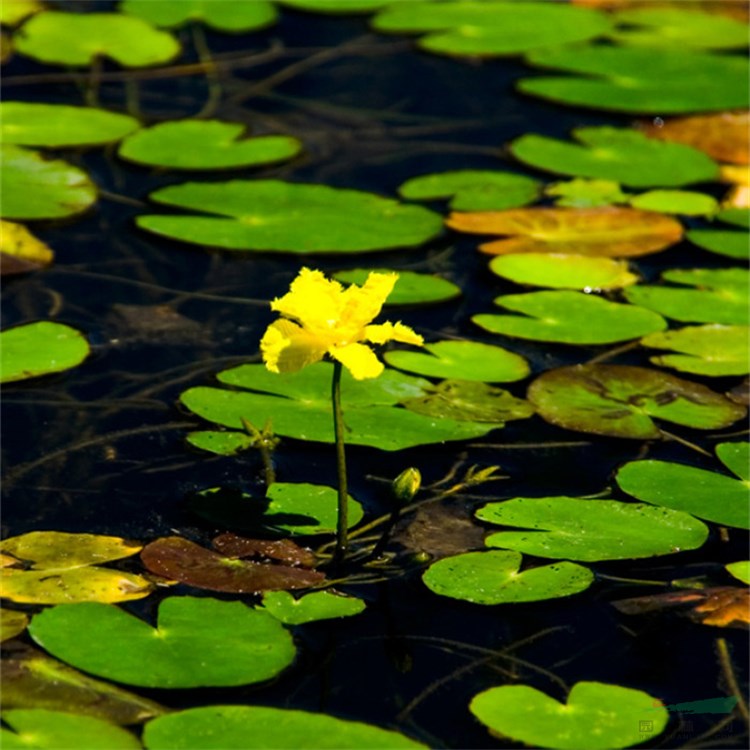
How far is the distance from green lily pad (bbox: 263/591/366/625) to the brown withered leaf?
1.95 metres

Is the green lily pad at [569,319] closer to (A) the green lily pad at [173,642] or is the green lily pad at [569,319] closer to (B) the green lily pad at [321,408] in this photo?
(B) the green lily pad at [321,408]

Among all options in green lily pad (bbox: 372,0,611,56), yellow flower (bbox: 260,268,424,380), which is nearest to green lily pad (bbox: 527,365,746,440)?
yellow flower (bbox: 260,268,424,380)

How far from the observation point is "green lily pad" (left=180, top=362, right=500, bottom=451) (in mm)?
2084

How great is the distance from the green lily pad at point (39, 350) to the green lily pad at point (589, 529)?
78 cm

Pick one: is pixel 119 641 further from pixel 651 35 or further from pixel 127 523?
pixel 651 35

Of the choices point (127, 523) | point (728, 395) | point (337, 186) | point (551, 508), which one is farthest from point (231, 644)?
point (337, 186)

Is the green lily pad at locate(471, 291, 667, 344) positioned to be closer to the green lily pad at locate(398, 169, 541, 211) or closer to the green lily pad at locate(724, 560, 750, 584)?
the green lily pad at locate(398, 169, 541, 211)

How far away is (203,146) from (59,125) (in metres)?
0.34

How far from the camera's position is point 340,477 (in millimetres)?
1746

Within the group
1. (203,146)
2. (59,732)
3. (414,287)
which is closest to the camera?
(59,732)

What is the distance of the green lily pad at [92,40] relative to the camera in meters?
3.58

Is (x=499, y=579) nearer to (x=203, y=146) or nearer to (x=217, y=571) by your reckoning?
(x=217, y=571)

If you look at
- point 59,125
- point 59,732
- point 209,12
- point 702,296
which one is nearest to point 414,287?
point 702,296

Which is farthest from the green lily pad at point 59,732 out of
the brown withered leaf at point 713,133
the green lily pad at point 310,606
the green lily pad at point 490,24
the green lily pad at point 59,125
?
the green lily pad at point 490,24
